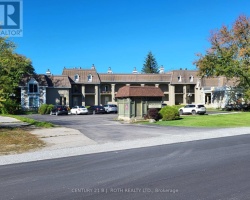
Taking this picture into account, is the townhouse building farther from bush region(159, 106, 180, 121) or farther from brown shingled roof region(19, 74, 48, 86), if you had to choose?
bush region(159, 106, 180, 121)

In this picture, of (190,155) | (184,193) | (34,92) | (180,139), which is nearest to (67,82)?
(34,92)

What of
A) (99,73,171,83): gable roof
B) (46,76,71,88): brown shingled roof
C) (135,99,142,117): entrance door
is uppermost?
(99,73,171,83): gable roof

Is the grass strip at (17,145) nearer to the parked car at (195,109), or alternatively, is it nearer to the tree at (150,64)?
the parked car at (195,109)

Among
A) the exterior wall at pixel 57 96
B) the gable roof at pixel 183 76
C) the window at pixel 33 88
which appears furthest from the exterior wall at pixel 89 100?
the gable roof at pixel 183 76

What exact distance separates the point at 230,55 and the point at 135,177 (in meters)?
40.2

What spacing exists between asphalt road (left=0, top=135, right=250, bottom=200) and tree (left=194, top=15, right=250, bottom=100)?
34886mm

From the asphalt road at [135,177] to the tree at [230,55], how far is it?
34.9 meters

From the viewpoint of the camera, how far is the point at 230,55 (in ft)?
145

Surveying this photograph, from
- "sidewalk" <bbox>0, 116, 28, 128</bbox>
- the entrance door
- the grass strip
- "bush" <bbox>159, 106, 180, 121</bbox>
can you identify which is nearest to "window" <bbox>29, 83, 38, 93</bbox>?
"sidewalk" <bbox>0, 116, 28, 128</bbox>

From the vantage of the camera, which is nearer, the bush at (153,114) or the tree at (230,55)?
the bush at (153,114)

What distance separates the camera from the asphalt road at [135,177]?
6207mm

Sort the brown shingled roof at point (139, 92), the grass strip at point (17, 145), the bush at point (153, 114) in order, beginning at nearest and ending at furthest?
the grass strip at point (17, 145), the bush at point (153, 114), the brown shingled roof at point (139, 92)

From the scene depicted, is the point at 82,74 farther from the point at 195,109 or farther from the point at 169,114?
the point at 169,114

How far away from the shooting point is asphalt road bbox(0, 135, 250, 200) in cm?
621
